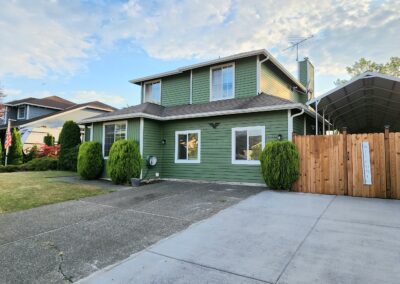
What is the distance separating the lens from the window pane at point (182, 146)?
11094mm

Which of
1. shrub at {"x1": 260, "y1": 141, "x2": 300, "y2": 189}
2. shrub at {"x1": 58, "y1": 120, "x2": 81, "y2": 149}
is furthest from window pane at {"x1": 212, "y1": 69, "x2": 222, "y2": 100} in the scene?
shrub at {"x1": 58, "y1": 120, "x2": 81, "y2": 149}

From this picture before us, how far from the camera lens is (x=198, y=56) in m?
15.2

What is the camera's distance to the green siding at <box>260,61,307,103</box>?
1128 centimetres

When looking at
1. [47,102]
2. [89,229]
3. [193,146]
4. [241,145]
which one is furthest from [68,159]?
[47,102]

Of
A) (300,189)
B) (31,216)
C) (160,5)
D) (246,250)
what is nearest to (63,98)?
(160,5)

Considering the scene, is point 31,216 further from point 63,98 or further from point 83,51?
point 63,98

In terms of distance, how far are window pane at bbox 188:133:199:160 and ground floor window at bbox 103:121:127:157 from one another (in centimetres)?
310

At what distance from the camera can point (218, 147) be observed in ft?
33.1

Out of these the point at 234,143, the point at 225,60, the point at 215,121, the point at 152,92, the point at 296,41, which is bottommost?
the point at 234,143

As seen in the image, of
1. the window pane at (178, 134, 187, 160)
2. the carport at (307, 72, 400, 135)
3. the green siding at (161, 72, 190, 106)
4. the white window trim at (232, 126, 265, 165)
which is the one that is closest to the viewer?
the carport at (307, 72, 400, 135)

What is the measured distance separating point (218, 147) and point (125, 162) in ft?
12.8

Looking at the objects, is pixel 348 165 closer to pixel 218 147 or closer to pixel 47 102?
pixel 218 147

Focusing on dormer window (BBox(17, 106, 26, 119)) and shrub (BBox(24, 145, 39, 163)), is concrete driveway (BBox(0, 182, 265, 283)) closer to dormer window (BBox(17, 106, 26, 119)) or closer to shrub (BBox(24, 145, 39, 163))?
shrub (BBox(24, 145, 39, 163))

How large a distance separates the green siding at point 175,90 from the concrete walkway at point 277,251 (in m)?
8.59
